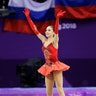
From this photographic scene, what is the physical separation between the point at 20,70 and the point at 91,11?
88.7 inches

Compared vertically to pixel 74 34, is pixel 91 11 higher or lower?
higher

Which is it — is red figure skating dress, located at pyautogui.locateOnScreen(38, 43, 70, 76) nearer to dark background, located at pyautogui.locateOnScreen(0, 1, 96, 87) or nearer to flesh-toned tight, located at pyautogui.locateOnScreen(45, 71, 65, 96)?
flesh-toned tight, located at pyautogui.locateOnScreen(45, 71, 65, 96)

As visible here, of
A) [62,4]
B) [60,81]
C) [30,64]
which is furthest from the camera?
[62,4]

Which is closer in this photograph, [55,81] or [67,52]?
[55,81]

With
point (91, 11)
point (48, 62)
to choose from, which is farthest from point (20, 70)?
point (91, 11)

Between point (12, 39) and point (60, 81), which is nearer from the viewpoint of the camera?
point (60, 81)

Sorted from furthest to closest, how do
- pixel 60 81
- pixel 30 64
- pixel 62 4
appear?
pixel 62 4, pixel 30 64, pixel 60 81

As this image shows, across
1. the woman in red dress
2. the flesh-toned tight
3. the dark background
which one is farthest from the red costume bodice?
the dark background

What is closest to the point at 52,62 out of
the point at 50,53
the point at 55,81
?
the point at 50,53

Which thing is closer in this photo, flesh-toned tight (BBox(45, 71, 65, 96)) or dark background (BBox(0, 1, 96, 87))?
flesh-toned tight (BBox(45, 71, 65, 96))

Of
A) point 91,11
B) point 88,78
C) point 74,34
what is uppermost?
point 91,11

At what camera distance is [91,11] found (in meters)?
7.76

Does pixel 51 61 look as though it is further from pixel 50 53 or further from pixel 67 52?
pixel 67 52

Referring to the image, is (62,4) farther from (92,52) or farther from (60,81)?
(60,81)
